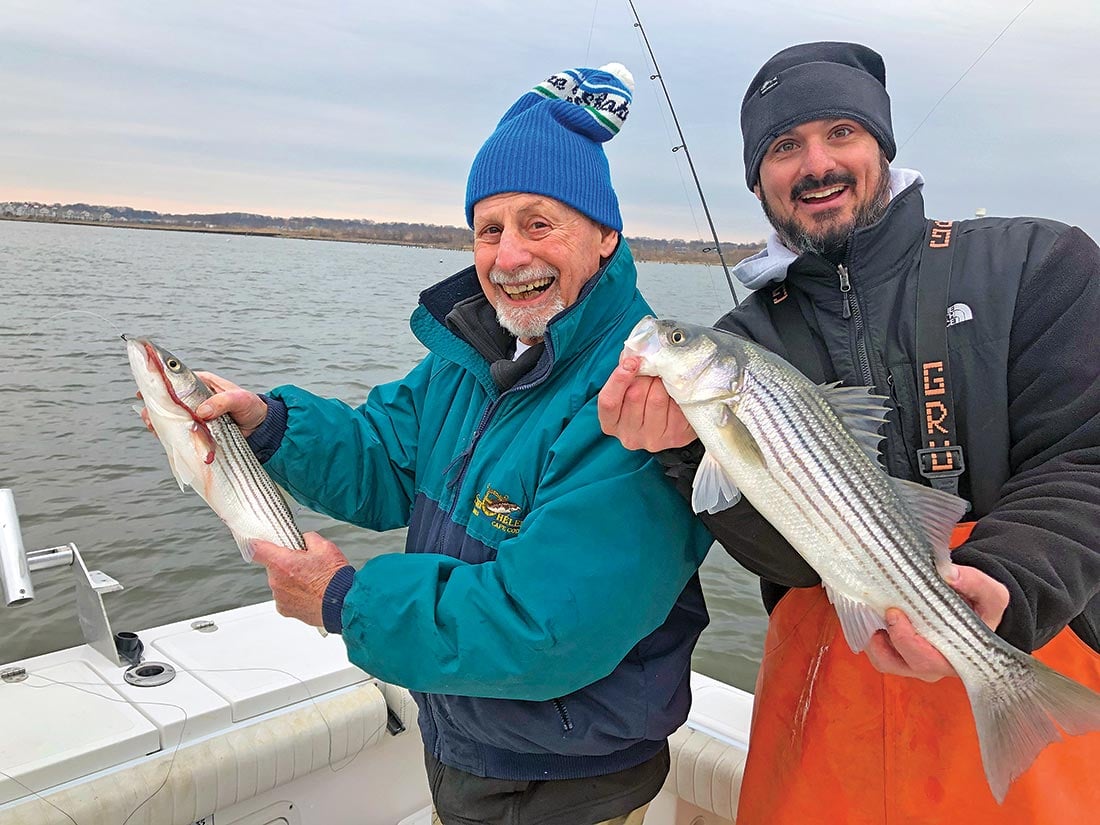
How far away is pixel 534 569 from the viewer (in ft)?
6.89

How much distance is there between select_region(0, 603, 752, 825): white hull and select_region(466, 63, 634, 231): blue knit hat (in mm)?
2290

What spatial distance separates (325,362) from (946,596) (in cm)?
1685

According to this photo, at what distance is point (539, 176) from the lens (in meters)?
2.69

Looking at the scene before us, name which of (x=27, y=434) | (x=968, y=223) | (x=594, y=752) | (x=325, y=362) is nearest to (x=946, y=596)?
(x=594, y=752)

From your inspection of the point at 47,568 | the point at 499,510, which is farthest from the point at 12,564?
the point at 499,510

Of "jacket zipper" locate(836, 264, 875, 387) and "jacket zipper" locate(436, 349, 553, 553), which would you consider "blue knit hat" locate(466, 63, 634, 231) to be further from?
"jacket zipper" locate(836, 264, 875, 387)

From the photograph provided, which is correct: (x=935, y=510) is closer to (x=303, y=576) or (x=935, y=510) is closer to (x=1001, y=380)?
(x=1001, y=380)

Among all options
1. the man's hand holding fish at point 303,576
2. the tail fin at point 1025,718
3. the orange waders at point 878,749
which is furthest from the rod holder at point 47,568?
the tail fin at point 1025,718

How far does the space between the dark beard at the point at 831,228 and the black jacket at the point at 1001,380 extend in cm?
4

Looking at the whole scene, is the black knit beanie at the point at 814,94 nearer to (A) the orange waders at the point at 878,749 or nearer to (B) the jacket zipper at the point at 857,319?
(B) the jacket zipper at the point at 857,319

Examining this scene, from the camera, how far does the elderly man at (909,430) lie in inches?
81.7

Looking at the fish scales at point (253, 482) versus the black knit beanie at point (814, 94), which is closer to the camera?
the black knit beanie at point (814, 94)

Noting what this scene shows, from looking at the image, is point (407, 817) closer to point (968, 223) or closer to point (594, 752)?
point (594, 752)

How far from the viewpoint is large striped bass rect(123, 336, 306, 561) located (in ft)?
8.98
